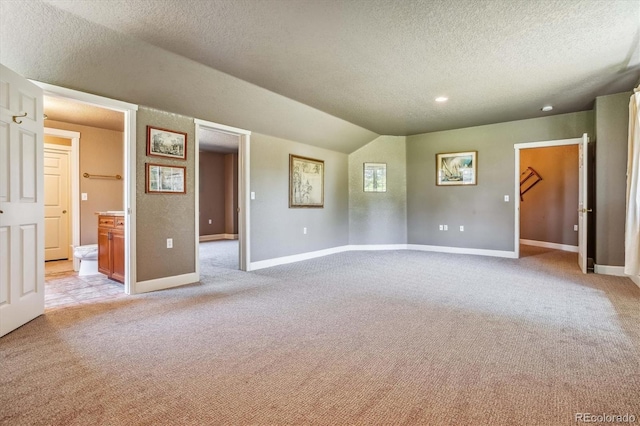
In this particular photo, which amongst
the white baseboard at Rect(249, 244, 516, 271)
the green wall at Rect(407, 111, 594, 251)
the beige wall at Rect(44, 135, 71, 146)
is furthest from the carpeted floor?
the beige wall at Rect(44, 135, 71, 146)

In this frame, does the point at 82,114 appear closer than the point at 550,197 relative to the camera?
Yes

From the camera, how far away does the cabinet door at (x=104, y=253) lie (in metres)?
4.37

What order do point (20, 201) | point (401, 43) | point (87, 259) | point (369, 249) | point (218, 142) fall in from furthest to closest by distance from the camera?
point (218, 142) < point (369, 249) < point (87, 259) < point (401, 43) < point (20, 201)

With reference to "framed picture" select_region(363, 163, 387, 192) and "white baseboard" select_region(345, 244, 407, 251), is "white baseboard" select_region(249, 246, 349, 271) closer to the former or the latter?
"white baseboard" select_region(345, 244, 407, 251)

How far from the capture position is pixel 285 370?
6.48 ft

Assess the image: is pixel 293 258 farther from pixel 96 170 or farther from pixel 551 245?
pixel 551 245

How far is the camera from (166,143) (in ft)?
13.3

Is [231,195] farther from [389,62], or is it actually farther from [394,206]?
[389,62]

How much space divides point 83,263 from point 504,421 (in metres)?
5.44

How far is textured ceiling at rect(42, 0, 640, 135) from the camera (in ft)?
8.22

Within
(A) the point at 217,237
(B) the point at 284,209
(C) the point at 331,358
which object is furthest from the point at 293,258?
(A) the point at 217,237

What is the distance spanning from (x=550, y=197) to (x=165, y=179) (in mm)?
8014

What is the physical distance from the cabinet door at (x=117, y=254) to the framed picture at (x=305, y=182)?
108 inches

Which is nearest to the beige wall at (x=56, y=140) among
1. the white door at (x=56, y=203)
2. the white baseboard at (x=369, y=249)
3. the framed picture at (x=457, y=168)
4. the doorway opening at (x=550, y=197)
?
the white door at (x=56, y=203)
